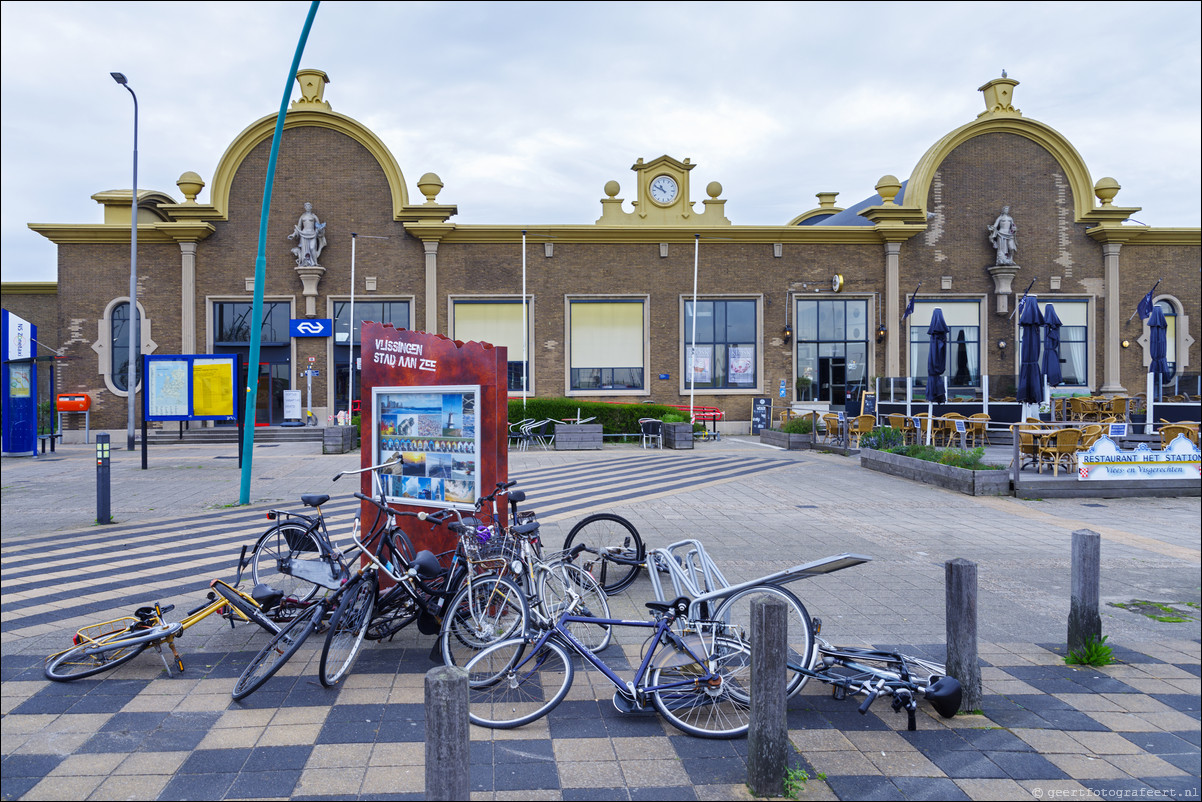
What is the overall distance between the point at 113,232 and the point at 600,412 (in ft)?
63.3

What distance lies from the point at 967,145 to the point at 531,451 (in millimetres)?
22179

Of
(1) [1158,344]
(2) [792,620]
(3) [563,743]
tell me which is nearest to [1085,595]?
(2) [792,620]

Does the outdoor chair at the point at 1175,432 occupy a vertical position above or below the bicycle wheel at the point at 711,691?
above

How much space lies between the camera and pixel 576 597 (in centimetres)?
502

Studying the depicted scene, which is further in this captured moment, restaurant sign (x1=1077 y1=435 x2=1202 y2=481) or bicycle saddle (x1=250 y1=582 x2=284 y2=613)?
restaurant sign (x1=1077 y1=435 x2=1202 y2=481)

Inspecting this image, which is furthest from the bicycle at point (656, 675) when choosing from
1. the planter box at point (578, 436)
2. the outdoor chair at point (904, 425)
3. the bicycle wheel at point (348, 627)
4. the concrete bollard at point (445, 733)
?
the outdoor chair at point (904, 425)

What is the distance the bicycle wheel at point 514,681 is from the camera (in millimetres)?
4375

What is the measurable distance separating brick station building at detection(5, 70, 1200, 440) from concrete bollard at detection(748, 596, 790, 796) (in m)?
25.5

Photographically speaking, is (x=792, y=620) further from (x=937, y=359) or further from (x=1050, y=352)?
(x=1050, y=352)

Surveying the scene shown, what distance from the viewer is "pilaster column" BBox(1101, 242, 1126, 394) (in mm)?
30109

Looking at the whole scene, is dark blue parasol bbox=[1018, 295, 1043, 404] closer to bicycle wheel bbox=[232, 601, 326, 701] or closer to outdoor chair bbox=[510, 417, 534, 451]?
outdoor chair bbox=[510, 417, 534, 451]

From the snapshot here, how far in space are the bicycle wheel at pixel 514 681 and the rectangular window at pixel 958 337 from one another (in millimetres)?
28297

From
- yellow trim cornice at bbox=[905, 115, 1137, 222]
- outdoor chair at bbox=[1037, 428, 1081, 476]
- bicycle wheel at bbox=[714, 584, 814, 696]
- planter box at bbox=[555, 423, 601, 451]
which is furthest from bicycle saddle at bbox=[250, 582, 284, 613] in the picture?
yellow trim cornice at bbox=[905, 115, 1137, 222]

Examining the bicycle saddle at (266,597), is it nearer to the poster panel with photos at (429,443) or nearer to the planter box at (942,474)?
the poster panel with photos at (429,443)
